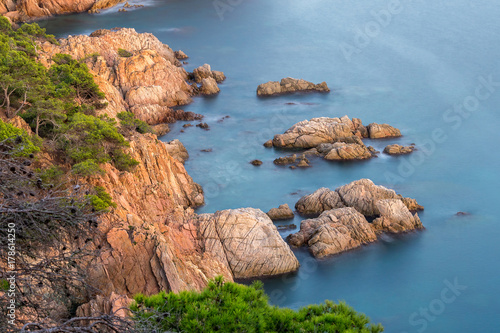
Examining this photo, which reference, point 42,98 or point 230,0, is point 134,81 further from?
point 230,0

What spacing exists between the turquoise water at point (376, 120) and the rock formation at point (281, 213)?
264 centimetres

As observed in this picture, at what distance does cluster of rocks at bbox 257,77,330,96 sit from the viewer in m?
69.6

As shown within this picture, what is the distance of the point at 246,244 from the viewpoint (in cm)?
3653

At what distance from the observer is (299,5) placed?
4158 inches

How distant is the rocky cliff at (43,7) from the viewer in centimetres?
9019

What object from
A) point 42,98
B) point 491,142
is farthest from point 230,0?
point 42,98

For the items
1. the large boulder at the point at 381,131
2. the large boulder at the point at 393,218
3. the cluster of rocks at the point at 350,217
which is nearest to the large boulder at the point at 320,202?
the cluster of rocks at the point at 350,217

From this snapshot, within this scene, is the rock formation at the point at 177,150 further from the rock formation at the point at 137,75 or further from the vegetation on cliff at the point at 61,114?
the vegetation on cliff at the point at 61,114

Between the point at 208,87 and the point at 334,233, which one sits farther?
the point at 208,87

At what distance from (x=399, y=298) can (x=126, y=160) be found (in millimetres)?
17942

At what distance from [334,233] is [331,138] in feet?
56.2

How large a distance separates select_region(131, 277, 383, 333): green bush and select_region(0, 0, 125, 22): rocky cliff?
8225 centimetres

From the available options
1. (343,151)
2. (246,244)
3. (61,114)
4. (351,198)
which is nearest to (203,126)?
(343,151)

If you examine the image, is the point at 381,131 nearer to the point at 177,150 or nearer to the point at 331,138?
the point at 331,138
